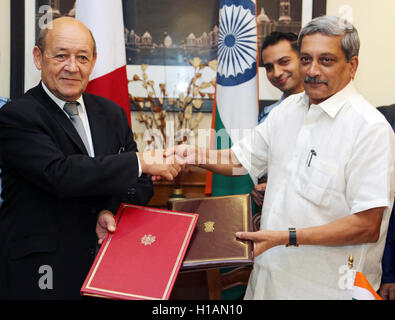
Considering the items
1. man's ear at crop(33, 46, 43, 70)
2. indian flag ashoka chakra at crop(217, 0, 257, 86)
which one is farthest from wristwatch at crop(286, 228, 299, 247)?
indian flag ashoka chakra at crop(217, 0, 257, 86)

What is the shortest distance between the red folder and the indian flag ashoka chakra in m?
1.54

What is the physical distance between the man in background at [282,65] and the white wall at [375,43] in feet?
2.48

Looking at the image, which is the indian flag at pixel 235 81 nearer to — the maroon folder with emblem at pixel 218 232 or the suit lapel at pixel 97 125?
the maroon folder with emblem at pixel 218 232

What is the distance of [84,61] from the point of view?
1.94m

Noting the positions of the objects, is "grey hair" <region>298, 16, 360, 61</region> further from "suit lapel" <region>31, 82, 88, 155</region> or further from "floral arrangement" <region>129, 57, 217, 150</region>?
"floral arrangement" <region>129, 57, 217, 150</region>

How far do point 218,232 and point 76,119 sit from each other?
2.76 feet

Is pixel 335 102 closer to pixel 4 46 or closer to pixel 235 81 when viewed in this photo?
pixel 235 81

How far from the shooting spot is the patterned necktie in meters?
1.90

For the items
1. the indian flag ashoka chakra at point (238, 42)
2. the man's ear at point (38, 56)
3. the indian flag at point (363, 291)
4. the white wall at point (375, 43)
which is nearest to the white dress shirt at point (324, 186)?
the indian flag at point (363, 291)

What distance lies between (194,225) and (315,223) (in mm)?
555

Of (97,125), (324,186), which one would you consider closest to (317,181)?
(324,186)

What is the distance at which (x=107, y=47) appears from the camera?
2.95 meters

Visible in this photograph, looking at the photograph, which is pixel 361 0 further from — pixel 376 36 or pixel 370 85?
pixel 370 85

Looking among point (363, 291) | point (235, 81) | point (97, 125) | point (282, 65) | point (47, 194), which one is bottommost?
point (363, 291)
